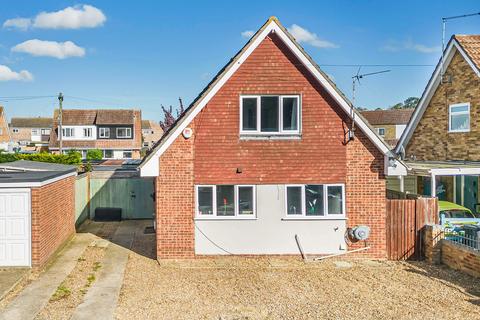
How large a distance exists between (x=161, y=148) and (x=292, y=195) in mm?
4253

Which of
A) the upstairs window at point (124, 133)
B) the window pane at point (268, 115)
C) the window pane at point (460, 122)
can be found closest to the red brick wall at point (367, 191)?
the window pane at point (268, 115)

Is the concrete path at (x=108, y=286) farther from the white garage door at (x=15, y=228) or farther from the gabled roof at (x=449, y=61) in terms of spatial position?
the gabled roof at (x=449, y=61)

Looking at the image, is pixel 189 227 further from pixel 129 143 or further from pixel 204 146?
pixel 129 143

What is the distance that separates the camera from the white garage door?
12094mm

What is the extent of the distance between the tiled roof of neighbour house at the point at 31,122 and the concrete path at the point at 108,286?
81539 mm

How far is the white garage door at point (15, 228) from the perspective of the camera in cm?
1209

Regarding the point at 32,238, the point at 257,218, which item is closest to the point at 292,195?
the point at 257,218

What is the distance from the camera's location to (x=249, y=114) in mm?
13805

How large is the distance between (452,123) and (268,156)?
9675mm

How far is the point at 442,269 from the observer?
40.9 ft

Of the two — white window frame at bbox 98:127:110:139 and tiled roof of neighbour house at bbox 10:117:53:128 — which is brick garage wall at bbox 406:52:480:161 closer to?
white window frame at bbox 98:127:110:139

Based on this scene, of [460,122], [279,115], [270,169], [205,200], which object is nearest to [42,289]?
[205,200]

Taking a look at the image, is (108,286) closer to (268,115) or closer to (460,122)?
(268,115)

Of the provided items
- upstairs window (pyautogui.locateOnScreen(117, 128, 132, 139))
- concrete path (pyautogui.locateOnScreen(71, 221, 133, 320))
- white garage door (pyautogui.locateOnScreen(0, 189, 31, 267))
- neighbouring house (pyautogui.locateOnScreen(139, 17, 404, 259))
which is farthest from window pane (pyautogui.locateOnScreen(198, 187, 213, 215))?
upstairs window (pyautogui.locateOnScreen(117, 128, 132, 139))
